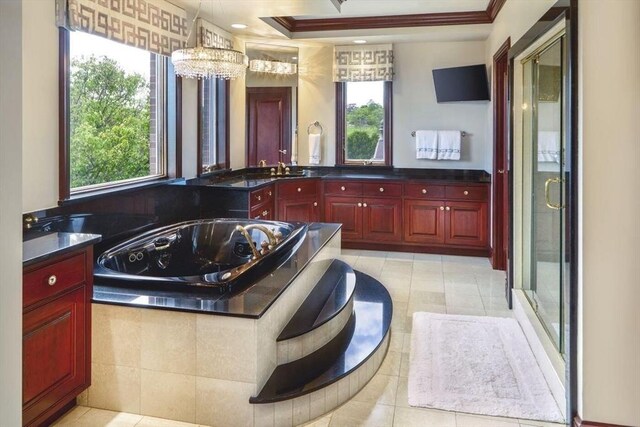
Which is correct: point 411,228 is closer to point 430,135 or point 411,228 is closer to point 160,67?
point 430,135

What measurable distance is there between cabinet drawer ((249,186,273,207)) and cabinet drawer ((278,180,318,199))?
27 cm

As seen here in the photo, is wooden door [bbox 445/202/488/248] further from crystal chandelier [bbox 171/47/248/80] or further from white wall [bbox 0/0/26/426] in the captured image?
white wall [bbox 0/0/26/426]

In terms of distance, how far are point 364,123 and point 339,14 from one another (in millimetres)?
1430

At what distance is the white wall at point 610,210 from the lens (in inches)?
75.5

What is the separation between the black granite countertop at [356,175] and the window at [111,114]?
905mm

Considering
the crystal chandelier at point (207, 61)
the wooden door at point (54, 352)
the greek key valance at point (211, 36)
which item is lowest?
the wooden door at point (54, 352)

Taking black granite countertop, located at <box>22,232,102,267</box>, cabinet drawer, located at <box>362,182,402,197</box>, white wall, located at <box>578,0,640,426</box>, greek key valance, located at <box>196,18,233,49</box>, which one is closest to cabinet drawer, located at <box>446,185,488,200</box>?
cabinet drawer, located at <box>362,182,402,197</box>

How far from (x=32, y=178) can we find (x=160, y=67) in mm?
1704

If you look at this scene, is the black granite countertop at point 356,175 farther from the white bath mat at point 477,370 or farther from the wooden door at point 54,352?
the wooden door at point 54,352

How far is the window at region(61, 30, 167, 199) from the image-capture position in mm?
3074

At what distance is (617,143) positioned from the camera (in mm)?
1941

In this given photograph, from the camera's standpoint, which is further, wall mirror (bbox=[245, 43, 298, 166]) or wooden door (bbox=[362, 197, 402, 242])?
wall mirror (bbox=[245, 43, 298, 166])

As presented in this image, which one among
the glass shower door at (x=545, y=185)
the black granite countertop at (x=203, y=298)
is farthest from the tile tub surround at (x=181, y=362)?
the glass shower door at (x=545, y=185)

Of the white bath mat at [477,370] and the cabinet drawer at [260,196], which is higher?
the cabinet drawer at [260,196]
